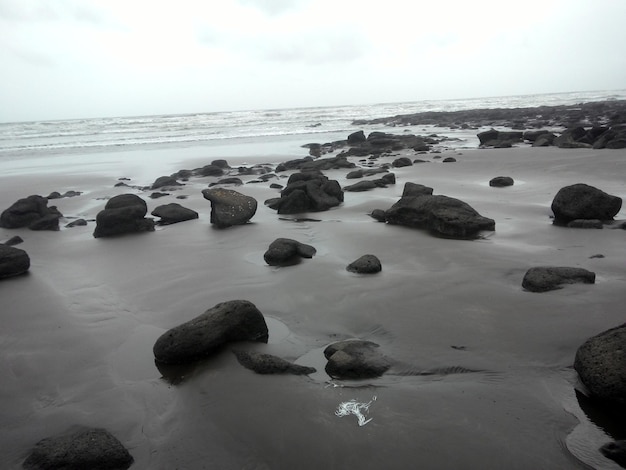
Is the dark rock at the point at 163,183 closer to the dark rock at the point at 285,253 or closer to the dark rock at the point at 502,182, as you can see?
Answer: the dark rock at the point at 285,253

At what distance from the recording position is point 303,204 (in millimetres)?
10422

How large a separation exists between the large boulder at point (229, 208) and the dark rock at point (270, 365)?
557 centimetres

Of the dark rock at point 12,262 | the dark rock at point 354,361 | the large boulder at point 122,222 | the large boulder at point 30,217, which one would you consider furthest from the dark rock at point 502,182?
the large boulder at point 30,217

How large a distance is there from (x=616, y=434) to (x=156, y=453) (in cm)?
296

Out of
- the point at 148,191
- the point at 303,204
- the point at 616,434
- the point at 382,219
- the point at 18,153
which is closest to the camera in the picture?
the point at 616,434

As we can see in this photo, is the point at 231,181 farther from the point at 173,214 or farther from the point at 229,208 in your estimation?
the point at 229,208

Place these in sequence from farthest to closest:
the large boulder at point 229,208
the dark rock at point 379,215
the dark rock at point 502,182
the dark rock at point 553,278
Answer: the dark rock at point 502,182 → the large boulder at point 229,208 → the dark rock at point 379,215 → the dark rock at point 553,278

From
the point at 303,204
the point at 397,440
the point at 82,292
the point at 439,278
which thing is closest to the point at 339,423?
the point at 397,440

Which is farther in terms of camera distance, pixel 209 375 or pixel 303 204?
pixel 303 204

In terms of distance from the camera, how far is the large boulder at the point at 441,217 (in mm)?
7520

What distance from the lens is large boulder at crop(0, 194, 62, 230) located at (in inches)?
390

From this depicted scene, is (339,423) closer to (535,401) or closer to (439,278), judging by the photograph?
(535,401)

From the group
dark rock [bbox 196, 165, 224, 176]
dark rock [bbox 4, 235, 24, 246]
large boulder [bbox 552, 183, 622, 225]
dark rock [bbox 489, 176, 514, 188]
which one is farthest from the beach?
dark rock [bbox 196, 165, 224, 176]

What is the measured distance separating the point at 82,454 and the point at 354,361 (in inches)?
80.1
